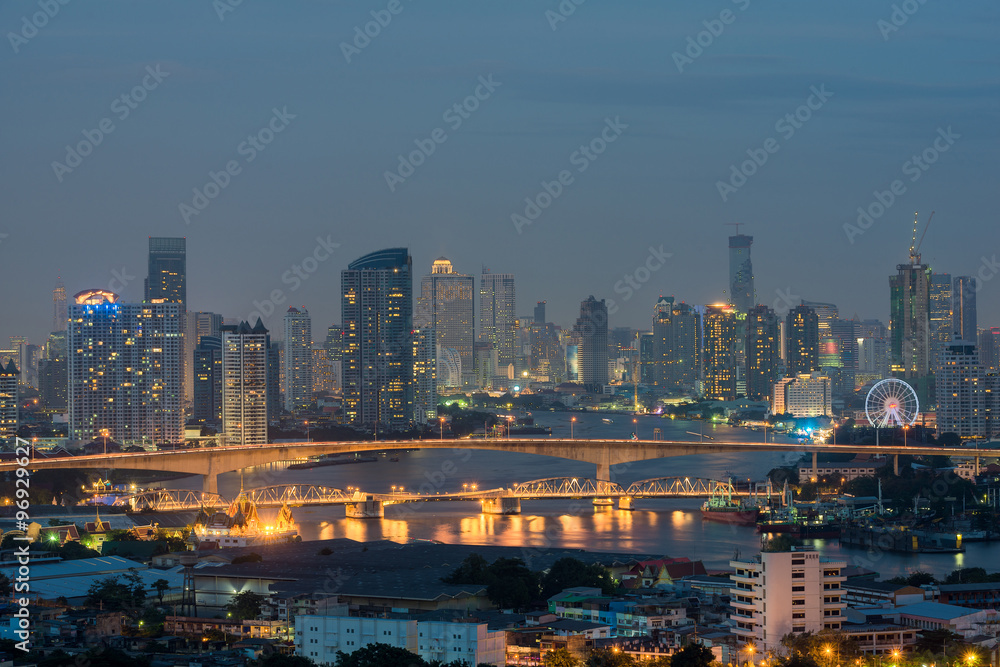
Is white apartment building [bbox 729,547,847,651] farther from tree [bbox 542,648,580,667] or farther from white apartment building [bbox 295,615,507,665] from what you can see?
white apartment building [bbox 295,615,507,665]

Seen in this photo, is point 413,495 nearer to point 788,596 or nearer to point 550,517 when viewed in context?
point 550,517

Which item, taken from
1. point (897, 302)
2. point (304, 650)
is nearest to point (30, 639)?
point (304, 650)

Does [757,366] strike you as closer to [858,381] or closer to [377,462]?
[858,381]

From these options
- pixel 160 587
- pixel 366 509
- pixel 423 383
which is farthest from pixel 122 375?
pixel 160 587

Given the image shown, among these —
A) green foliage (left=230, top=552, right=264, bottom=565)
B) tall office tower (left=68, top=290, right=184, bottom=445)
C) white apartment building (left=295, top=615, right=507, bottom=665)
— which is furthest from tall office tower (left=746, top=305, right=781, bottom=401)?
white apartment building (left=295, top=615, right=507, bottom=665)

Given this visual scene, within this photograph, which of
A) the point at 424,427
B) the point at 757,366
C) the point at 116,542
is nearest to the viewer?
the point at 116,542

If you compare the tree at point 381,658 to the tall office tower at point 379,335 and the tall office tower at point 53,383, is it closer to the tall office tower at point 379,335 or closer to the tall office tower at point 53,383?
the tall office tower at point 379,335
